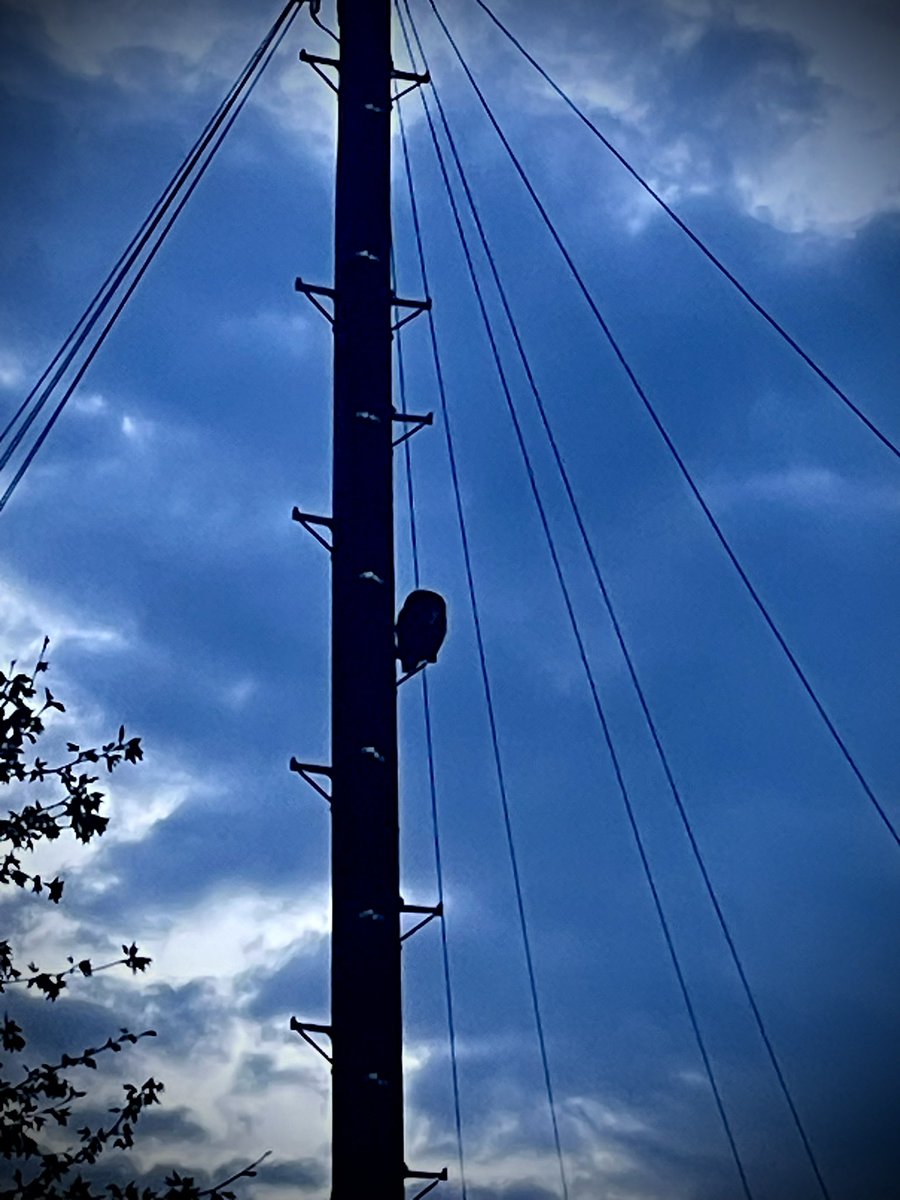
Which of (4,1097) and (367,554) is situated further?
(367,554)

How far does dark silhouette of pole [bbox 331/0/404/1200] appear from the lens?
9.05 m

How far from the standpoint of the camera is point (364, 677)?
10.1 m

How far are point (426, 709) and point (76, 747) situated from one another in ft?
16.7

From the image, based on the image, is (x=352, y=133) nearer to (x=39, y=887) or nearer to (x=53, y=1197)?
(x=39, y=887)

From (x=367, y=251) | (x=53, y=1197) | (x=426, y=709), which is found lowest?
(x=53, y=1197)

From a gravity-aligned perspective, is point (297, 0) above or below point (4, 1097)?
above

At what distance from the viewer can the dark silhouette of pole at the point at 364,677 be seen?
9055mm

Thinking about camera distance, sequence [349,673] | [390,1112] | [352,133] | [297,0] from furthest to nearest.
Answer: [297,0] < [352,133] < [349,673] < [390,1112]

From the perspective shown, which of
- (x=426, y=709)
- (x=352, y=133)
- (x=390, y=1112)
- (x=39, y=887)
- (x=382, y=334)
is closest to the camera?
(x=39, y=887)

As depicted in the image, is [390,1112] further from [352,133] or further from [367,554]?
[352,133]

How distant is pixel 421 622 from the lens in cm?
1055

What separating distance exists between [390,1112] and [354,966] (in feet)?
3.32

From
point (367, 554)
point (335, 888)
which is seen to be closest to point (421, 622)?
point (367, 554)

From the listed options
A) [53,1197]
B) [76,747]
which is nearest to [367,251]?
[76,747]
